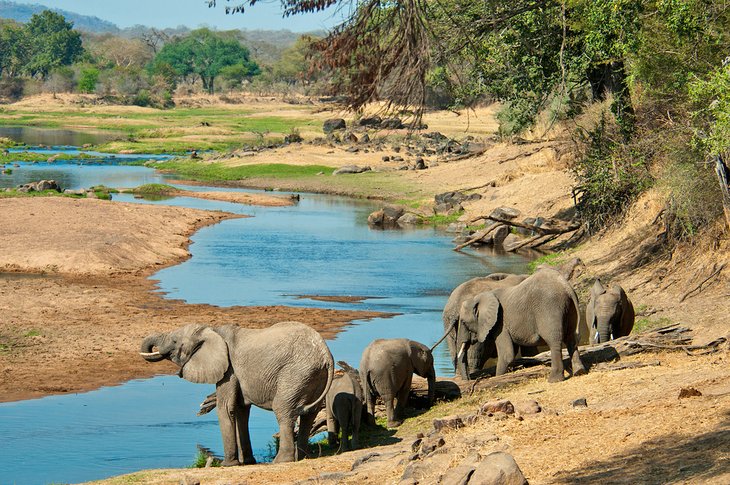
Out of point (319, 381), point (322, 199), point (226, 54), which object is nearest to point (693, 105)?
point (319, 381)

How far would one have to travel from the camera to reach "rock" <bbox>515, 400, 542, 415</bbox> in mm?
12375

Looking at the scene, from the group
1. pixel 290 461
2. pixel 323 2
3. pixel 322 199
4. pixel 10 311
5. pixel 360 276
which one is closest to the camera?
pixel 323 2

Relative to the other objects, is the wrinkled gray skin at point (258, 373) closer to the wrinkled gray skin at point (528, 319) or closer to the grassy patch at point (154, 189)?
the wrinkled gray skin at point (528, 319)

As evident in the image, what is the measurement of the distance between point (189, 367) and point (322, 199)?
4119 cm

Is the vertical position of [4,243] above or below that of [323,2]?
below

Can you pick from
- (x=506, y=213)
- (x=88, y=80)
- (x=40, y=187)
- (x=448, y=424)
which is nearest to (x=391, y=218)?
(x=506, y=213)

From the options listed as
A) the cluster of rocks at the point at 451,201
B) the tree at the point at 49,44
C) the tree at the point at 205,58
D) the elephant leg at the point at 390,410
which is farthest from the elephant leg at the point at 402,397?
the tree at the point at 49,44

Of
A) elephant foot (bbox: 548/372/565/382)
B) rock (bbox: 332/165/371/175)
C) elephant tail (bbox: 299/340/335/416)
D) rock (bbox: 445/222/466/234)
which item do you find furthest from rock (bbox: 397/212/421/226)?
elephant tail (bbox: 299/340/335/416)

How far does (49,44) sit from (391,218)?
Result: 146723 mm

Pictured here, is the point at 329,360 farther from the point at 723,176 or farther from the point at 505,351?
the point at 723,176

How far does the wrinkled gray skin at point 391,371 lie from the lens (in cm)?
1458

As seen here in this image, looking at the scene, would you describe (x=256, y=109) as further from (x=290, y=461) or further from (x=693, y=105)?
(x=290, y=461)

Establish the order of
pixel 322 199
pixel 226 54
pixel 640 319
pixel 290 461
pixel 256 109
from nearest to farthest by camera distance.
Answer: pixel 290 461
pixel 640 319
pixel 322 199
pixel 256 109
pixel 226 54

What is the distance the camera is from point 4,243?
32.4 metres
